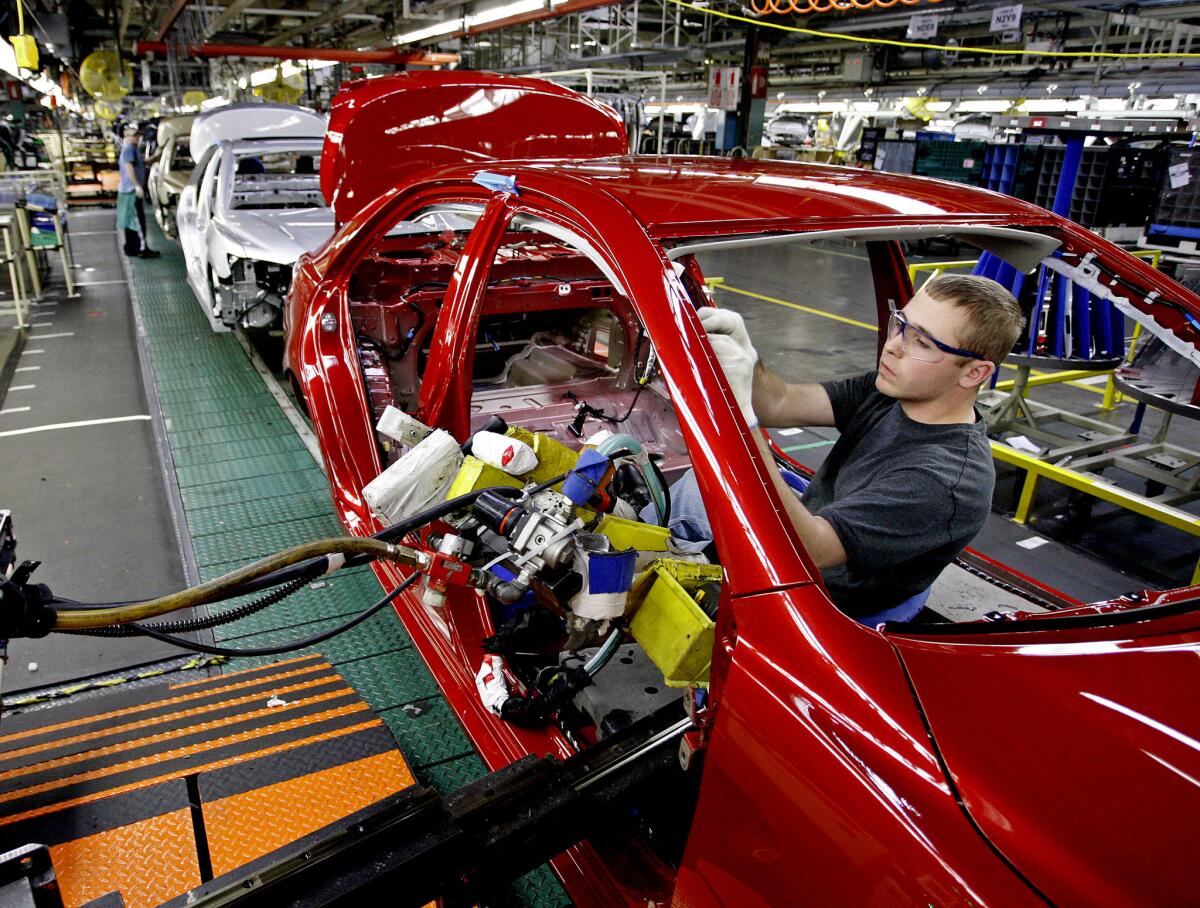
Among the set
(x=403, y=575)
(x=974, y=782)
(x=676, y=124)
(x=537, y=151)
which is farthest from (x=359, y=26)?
(x=974, y=782)

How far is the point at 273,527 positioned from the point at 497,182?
2308 mm

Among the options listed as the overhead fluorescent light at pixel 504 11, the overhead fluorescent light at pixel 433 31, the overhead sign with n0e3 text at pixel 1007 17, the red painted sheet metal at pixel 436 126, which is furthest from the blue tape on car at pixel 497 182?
the overhead sign with n0e3 text at pixel 1007 17

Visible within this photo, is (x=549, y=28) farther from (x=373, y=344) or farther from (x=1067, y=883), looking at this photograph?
(x=1067, y=883)

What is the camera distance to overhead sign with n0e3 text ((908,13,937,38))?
1083 cm

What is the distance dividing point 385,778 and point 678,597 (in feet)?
3.96

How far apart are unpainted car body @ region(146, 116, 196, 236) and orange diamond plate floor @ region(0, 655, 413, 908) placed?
31.6 ft

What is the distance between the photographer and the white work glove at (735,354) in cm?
146

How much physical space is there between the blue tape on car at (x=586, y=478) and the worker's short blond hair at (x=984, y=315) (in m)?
0.76

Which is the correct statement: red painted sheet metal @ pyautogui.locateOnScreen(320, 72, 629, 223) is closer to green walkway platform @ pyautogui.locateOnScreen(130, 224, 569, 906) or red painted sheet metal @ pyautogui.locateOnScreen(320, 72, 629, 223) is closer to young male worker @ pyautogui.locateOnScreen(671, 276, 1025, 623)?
green walkway platform @ pyautogui.locateOnScreen(130, 224, 569, 906)

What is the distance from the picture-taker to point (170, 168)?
40.0 ft

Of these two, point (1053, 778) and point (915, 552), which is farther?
point (915, 552)

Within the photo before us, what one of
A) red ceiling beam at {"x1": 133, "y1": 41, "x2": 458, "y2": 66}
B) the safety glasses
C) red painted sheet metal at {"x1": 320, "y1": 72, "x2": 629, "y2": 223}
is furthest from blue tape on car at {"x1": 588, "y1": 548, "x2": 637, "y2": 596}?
red ceiling beam at {"x1": 133, "y1": 41, "x2": 458, "y2": 66}

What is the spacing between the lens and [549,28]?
17359 mm

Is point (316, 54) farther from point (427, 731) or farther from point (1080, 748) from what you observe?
point (1080, 748)
